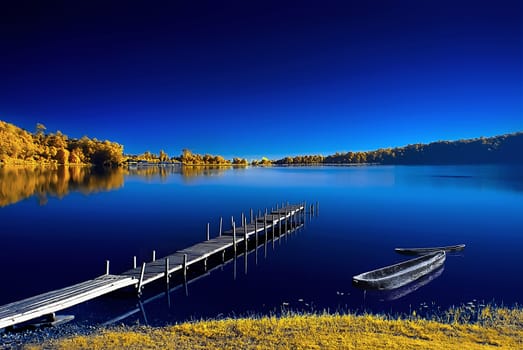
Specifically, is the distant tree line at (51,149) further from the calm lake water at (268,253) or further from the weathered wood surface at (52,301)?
the weathered wood surface at (52,301)

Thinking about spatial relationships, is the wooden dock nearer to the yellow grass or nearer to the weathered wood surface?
the weathered wood surface

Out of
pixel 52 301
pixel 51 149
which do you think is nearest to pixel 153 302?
pixel 52 301

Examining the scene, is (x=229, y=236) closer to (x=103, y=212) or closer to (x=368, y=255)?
(x=368, y=255)

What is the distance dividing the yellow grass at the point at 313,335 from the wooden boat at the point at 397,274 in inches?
169

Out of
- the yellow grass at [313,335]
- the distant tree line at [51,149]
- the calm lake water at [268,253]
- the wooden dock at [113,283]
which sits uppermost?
the distant tree line at [51,149]

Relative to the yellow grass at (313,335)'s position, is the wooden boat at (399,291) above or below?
below

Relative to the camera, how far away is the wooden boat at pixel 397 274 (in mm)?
18359

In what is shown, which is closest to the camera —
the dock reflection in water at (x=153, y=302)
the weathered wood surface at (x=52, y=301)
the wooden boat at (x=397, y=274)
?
the weathered wood surface at (x=52, y=301)

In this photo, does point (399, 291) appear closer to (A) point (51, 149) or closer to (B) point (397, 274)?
(B) point (397, 274)

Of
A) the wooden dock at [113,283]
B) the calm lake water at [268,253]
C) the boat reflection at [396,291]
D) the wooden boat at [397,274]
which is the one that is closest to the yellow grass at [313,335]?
the wooden dock at [113,283]

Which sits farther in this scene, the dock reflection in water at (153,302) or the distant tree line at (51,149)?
the distant tree line at (51,149)

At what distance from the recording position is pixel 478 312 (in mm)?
16094

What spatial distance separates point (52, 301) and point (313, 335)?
969cm

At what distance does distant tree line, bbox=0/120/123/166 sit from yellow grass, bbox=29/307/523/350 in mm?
149040
